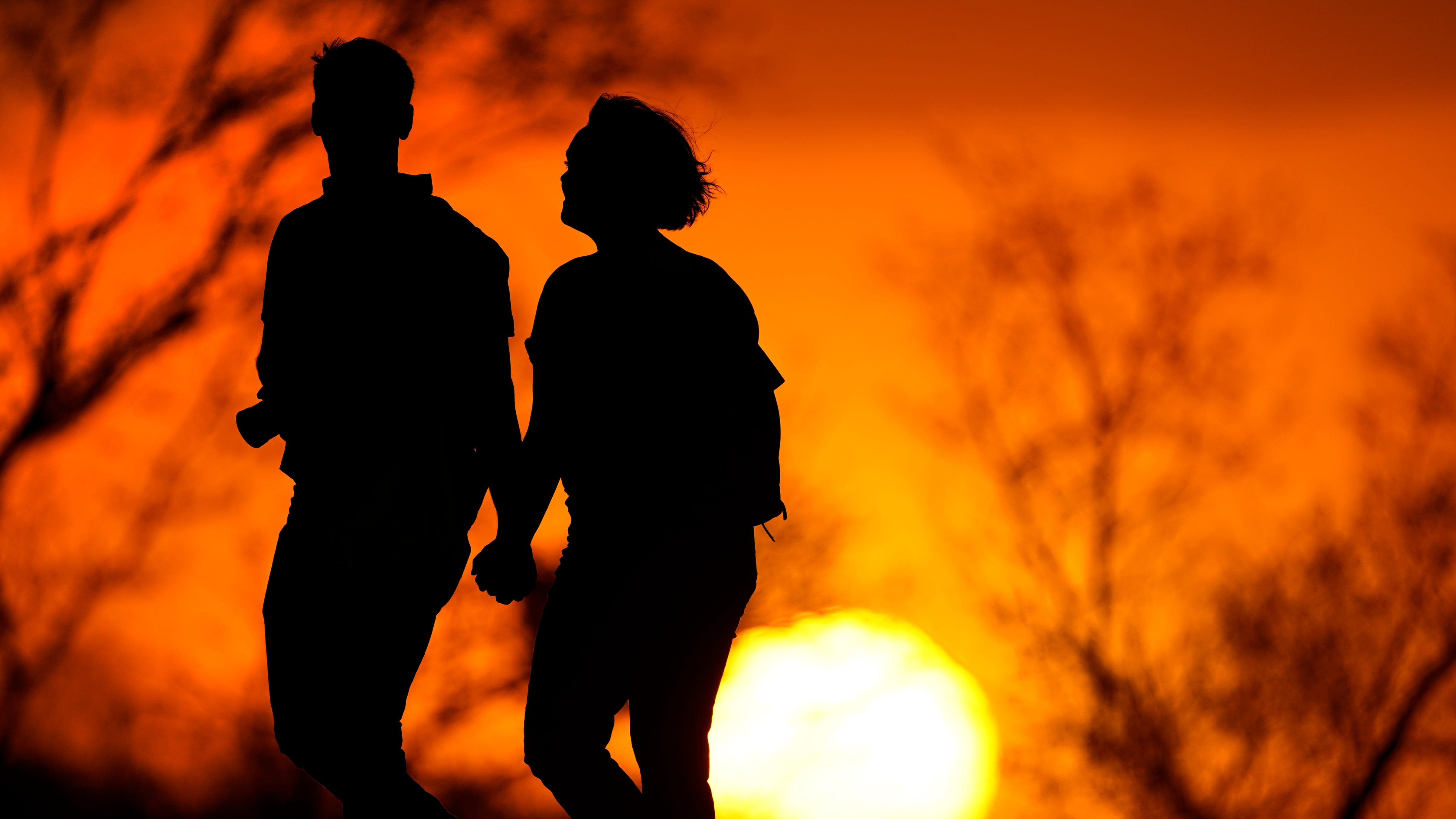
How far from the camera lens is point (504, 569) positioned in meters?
2.98

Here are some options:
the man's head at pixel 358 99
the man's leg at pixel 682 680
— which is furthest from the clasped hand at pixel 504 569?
the man's head at pixel 358 99

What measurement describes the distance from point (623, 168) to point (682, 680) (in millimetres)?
1153

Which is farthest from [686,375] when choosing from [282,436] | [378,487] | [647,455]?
[282,436]

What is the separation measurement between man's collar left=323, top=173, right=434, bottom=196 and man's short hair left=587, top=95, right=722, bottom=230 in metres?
0.44

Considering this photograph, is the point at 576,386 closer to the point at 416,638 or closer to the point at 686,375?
the point at 686,375

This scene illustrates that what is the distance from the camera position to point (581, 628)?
2869 millimetres

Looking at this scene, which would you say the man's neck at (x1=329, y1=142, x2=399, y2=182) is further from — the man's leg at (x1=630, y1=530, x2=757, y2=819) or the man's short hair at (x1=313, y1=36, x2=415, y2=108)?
the man's leg at (x1=630, y1=530, x2=757, y2=819)

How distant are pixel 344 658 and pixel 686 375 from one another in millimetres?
943

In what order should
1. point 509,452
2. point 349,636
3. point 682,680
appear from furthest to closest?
point 509,452 < point 682,680 < point 349,636

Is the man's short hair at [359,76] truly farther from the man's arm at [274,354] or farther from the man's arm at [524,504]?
the man's arm at [524,504]

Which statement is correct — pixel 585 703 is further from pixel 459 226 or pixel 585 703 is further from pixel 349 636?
pixel 459 226

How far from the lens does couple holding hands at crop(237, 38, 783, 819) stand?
2842 millimetres

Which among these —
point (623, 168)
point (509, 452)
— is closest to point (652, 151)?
point (623, 168)

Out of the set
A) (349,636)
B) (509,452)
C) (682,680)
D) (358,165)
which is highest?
(358,165)
